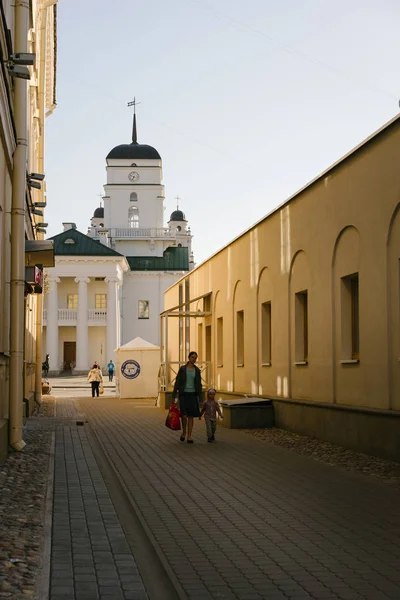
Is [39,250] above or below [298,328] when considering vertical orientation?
above

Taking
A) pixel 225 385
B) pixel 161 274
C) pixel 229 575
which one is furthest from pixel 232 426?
pixel 161 274

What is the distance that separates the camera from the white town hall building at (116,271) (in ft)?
283

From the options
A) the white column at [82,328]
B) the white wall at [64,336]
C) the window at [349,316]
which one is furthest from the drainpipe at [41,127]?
the white wall at [64,336]

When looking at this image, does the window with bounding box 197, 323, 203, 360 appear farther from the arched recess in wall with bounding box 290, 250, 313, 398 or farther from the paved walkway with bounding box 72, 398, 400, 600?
the paved walkway with bounding box 72, 398, 400, 600

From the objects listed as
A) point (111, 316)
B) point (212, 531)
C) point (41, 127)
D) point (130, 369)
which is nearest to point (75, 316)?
point (111, 316)

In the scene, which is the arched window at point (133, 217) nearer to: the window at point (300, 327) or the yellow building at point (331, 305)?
the yellow building at point (331, 305)

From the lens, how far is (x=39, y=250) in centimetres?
2014

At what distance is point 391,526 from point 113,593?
138 inches

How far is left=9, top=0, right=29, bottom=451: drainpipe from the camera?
1518cm

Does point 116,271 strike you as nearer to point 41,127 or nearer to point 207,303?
point 207,303

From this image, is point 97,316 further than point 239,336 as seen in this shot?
Yes

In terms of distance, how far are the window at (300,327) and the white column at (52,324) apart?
64.5 meters

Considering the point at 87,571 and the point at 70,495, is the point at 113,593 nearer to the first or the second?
the point at 87,571

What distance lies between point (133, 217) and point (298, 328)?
79199 mm
